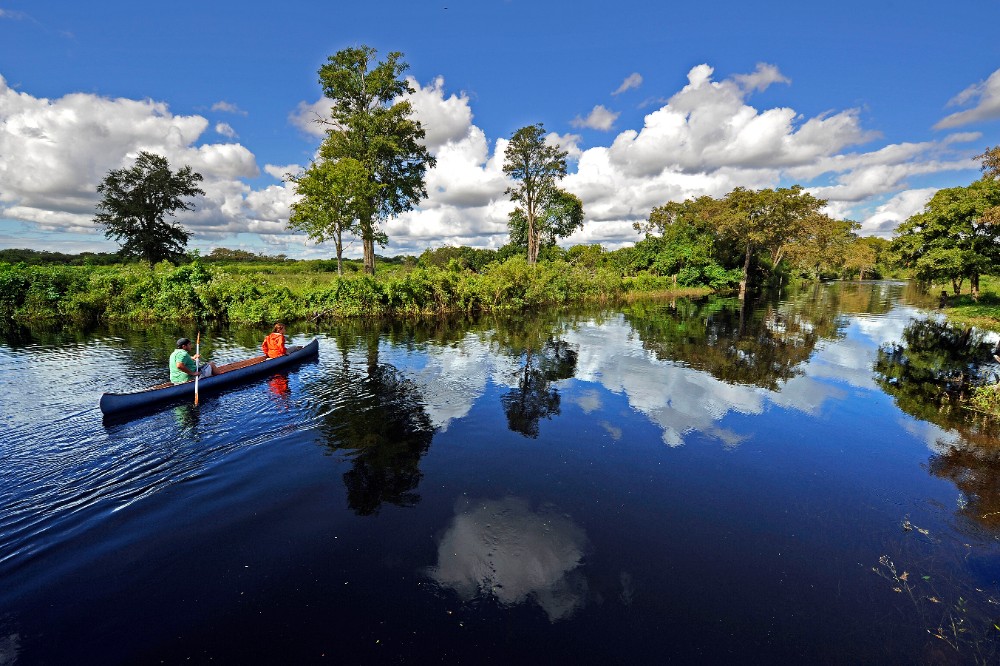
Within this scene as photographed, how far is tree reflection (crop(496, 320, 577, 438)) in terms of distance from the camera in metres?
12.7

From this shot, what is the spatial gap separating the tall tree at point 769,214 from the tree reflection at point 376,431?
42415mm

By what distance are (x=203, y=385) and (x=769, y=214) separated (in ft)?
164

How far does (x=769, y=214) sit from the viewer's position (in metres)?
44.4

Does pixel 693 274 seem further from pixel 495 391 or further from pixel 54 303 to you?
pixel 54 303

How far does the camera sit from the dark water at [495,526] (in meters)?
5.38

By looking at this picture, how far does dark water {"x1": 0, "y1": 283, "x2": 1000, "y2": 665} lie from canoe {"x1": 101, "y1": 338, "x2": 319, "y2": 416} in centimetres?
49

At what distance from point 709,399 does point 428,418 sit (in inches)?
359

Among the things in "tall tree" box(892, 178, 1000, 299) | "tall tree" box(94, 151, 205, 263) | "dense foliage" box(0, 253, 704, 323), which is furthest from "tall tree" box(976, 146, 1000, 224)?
"tall tree" box(94, 151, 205, 263)

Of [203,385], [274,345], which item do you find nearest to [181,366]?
[203,385]

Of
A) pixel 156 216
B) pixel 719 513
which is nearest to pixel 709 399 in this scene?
pixel 719 513

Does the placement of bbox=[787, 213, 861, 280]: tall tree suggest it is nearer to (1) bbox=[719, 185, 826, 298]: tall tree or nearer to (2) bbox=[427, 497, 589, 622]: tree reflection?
(1) bbox=[719, 185, 826, 298]: tall tree

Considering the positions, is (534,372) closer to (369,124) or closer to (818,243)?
(369,124)

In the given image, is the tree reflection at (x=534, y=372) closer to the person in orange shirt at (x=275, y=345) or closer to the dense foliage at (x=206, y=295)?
the dense foliage at (x=206, y=295)

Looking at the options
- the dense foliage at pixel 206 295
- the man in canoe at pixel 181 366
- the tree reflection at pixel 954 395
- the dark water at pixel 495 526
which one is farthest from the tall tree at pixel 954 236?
the man in canoe at pixel 181 366
